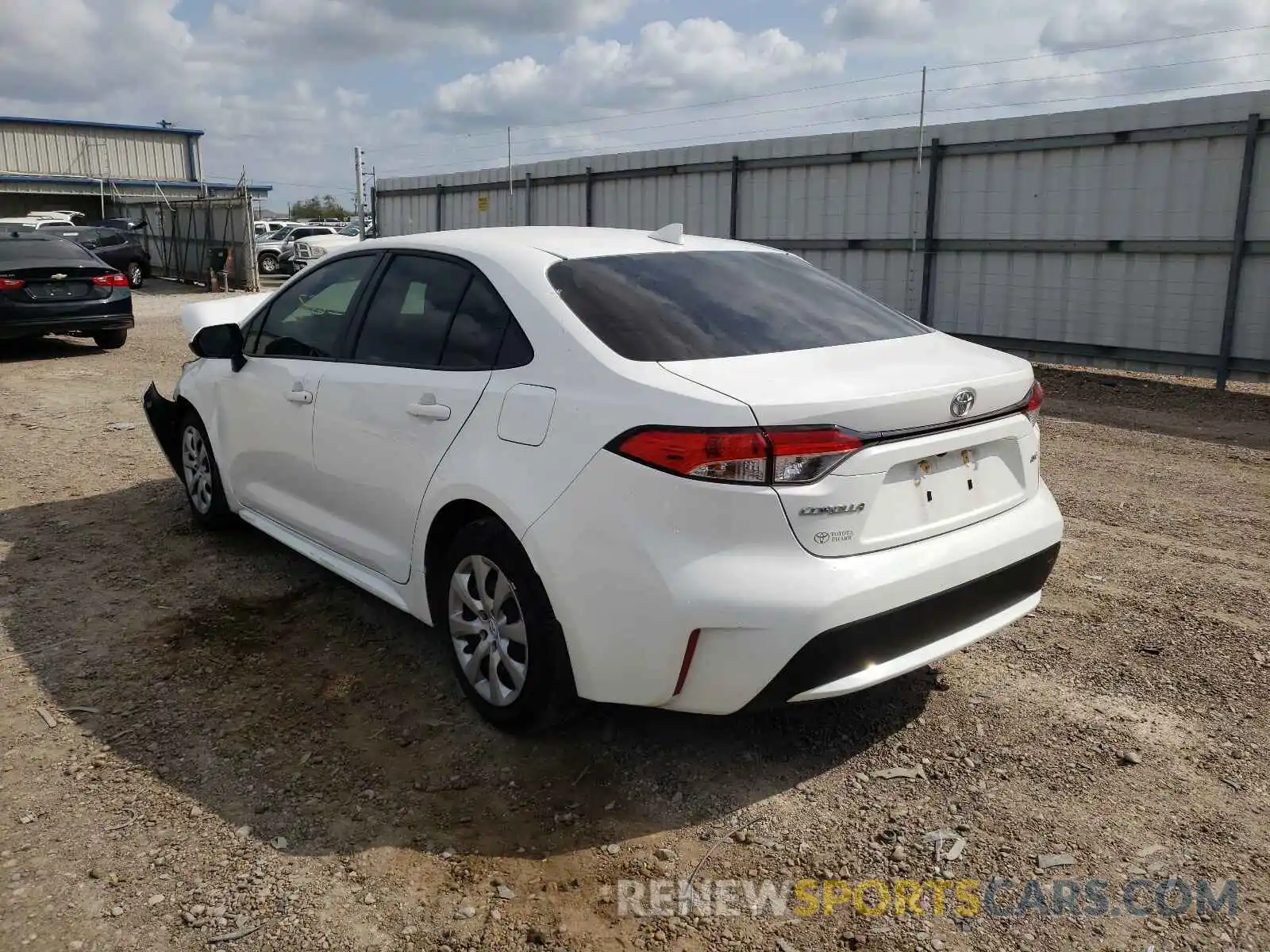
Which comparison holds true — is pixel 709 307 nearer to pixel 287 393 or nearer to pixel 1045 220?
pixel 287 393

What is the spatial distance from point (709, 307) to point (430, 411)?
99 cm

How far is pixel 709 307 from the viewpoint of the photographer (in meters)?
3.44

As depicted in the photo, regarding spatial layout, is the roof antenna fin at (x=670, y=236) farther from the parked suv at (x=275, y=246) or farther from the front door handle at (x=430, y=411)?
the parked suv at (x=275, y=246)

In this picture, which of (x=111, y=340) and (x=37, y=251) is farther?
(x=111, y=340)

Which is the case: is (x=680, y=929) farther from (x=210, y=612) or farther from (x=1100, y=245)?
(x=1100, y=245)

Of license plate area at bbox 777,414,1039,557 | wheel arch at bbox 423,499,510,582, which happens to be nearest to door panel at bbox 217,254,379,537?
wheel arch at bbox 423,499,510,582

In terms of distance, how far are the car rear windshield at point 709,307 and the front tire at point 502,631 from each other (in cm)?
73

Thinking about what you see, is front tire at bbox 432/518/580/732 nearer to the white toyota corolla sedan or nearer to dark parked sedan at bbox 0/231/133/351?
the white toyota corolla sedan

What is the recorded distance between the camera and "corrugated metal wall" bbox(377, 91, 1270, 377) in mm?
9867

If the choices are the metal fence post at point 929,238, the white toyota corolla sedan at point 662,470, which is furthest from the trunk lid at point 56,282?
the white toyota corolla sedan at point 662,470

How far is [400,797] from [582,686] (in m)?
0.65

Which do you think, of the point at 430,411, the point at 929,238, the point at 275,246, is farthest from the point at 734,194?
the point at 275,246

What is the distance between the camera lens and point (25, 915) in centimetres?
264

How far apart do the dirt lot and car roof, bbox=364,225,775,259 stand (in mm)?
1572
